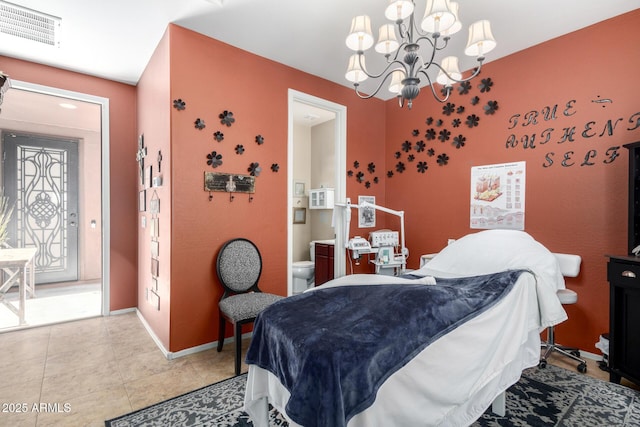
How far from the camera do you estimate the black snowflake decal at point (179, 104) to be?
2.59 metres

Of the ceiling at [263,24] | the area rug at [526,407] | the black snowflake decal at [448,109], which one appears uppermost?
the ceiling at [263,24]

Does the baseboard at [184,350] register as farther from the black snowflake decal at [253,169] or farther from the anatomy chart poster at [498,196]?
the anatomy chart poster at [498,196]

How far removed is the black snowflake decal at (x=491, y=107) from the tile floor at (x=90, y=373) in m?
2.37

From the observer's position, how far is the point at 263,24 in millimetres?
2613

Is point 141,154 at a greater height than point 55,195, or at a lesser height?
greater

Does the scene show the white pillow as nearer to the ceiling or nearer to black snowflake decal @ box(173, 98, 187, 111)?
the ceiling

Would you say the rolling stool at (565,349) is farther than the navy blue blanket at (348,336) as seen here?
Yes

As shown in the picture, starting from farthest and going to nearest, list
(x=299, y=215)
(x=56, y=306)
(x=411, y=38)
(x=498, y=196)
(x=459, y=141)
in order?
(x=299, y=215)
(x=56, y=306)
(x=459, y=141)
(x=498, y=196)
(x=411, y=38)

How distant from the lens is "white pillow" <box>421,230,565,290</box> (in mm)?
2125

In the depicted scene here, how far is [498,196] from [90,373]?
3.90 m

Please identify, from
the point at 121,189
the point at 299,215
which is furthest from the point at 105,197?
the point at 299,215

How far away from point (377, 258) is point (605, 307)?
2006mm

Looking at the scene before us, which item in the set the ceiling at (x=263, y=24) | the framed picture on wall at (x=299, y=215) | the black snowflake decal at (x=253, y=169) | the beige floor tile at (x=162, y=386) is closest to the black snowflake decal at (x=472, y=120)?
the ceiling at (x=263, y=24)

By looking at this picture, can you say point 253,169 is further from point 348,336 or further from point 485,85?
point 485,85
